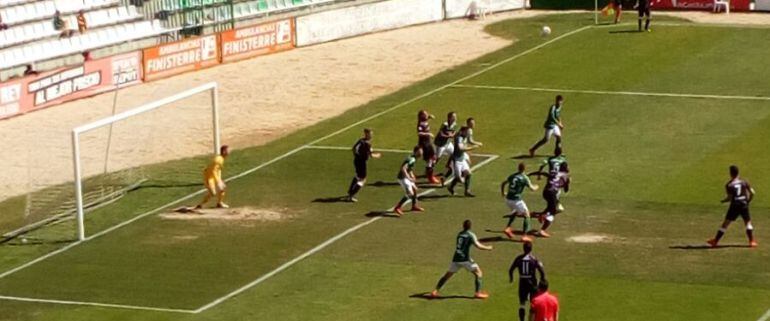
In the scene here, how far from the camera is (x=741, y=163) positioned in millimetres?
45562

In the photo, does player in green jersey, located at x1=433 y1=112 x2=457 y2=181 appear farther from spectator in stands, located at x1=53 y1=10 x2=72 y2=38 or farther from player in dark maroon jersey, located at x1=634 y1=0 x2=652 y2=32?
player in dark maroon jersey, located at x1=634 y1=0 x2=652 y2=32

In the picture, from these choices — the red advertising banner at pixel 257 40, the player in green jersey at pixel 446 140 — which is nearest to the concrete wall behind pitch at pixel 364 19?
the red advertising banner at pixel 257 40

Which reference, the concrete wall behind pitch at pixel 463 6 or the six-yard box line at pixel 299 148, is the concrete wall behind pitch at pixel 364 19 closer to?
A: the concrete wall behind pitch at pixel 463 6

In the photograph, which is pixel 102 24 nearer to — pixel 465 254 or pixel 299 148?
pixel 299 148

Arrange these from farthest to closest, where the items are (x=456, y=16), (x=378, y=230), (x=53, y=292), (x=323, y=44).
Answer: (x=456, y=16) < (x=323, y=44) < (x=378, y=230) < (x=53, y=292)

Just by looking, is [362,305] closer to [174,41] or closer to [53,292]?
[53,292]

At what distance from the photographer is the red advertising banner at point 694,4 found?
2852 inches

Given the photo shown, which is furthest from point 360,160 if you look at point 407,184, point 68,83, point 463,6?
point 463,6

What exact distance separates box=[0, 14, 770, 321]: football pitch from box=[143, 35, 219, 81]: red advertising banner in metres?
8.17

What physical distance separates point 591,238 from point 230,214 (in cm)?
886

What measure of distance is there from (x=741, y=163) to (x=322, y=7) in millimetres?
27695

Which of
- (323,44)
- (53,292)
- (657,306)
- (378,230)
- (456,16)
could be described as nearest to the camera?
(657,306)

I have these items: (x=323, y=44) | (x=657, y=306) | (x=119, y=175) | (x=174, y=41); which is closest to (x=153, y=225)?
(x=119, y=175)

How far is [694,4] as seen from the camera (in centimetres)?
7281
